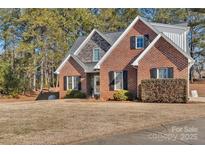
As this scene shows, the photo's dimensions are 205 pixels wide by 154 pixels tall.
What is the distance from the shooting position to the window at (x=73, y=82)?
33.9 meters

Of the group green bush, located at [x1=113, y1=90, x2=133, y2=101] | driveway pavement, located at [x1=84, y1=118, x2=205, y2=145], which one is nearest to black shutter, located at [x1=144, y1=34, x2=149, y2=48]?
green bush, located at [x1=113, y1=90, x2=133, y2=101]

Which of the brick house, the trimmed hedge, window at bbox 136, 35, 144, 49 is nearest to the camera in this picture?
the trimmed hedge

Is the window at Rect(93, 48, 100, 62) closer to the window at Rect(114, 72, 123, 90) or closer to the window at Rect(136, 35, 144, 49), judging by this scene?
the window at Rect(114, 72, 123, 90)

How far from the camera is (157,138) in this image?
10.7 metres

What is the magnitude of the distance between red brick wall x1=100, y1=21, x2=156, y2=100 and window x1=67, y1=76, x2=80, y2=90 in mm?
3321

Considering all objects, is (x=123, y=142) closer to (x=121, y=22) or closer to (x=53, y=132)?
(x=53, y=132)

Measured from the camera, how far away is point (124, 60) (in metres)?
30.4

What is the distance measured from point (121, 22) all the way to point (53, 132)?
41.8m

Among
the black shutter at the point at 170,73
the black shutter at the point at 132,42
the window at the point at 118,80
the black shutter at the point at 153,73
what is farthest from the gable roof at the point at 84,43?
the black shutter at the point at 170,73

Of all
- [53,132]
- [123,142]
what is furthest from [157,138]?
[53,132]

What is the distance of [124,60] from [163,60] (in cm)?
365

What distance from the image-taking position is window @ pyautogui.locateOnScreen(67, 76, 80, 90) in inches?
1336

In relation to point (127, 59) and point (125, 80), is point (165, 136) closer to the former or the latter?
point (125, 80)

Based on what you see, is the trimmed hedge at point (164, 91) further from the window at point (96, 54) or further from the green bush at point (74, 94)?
the window at point (96, 54)
